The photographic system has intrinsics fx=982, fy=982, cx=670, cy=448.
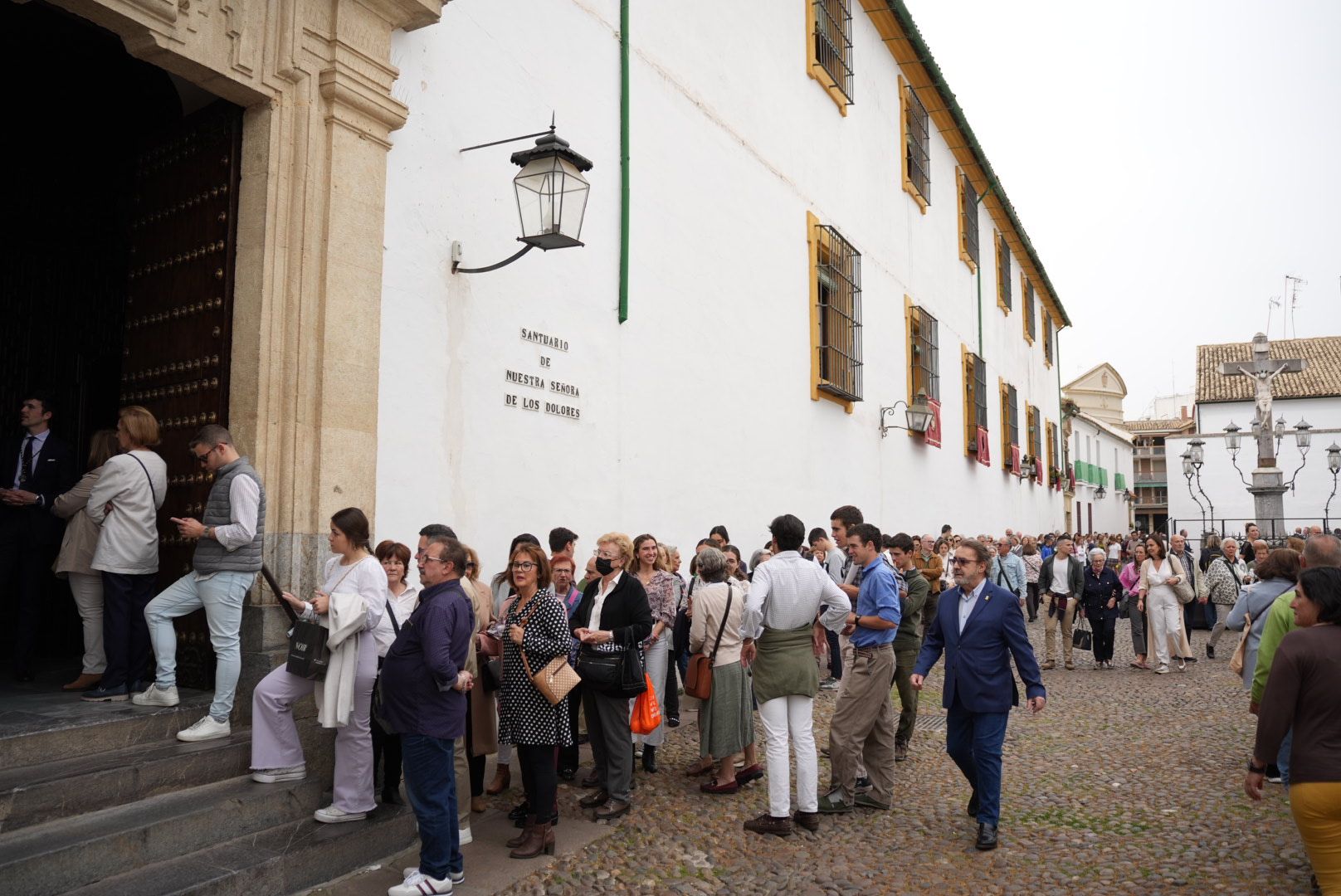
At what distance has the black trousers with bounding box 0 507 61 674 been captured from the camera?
539 cm

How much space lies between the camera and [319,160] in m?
5.50

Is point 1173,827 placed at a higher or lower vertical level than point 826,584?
lower

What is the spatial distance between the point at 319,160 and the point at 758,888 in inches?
175

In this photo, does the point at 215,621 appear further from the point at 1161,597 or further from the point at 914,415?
the point at 914,415

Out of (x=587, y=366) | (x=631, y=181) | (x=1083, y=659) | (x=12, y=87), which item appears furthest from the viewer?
(x=1083, y=659)

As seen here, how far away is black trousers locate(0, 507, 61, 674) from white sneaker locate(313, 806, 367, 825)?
2.13 meters

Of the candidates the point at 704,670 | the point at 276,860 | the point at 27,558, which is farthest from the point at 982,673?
the point at 27,558

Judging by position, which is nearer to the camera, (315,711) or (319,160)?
(315,711)

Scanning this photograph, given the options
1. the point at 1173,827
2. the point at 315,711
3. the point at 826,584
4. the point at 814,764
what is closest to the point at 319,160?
the point at 315,711

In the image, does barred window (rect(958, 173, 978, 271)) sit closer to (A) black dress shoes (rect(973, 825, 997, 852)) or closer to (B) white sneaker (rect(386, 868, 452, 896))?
(A) black dress shoes (rect(973, 825, 997, 852))

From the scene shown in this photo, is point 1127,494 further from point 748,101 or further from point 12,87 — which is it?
point 12,87

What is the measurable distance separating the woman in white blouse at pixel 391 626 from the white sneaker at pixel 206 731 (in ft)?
2.25

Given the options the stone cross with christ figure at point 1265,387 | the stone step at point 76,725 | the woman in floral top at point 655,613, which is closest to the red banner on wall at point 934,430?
the woman in floral top at point 655,613

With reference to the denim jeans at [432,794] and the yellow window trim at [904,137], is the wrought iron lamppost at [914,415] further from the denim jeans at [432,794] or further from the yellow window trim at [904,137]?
the denim jeans at [432,794]
